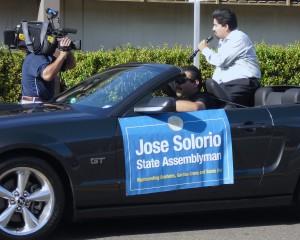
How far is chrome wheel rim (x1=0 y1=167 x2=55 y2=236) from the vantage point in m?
5.16

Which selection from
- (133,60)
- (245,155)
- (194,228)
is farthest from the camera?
(133,60)

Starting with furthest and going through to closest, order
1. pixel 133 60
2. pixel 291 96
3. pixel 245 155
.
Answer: pixel 133 60 < pixel 291 96 < pixel 245 155

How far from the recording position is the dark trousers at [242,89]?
22.6 feet

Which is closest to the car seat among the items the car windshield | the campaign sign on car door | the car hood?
the campaign sign on car door

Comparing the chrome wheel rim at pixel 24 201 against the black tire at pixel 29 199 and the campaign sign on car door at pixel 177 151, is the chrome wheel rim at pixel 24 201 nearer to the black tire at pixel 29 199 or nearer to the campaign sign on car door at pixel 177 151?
the black tire at pixel 29 199

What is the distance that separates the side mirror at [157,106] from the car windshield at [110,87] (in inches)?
8.2

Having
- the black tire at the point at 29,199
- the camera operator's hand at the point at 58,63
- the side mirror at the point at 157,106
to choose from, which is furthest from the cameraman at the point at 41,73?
the black tire at the point at 29,199

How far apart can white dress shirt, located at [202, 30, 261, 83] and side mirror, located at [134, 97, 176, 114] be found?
163 cm

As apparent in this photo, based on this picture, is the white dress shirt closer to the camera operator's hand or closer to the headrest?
the headrest

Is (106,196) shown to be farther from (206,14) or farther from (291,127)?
(206,14)

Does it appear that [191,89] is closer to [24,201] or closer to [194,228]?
[194,228]

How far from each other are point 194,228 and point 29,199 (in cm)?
161

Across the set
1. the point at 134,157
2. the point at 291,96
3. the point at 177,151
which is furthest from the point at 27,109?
the point at 291,96

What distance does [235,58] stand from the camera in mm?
7004
